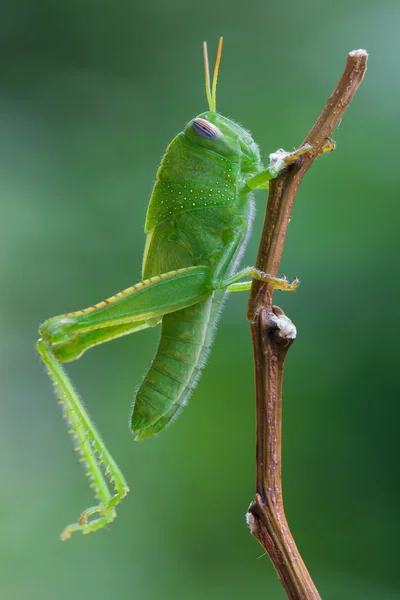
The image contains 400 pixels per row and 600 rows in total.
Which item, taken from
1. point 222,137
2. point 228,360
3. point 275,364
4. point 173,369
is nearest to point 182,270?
point 173,369

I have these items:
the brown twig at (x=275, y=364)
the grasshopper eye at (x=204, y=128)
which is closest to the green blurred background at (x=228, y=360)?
the grasshopper eye at (x=204, y=128)

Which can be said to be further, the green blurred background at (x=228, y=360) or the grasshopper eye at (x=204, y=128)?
the green blurred background at (x=228, y=360)

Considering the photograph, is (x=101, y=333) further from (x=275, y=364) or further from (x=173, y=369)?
(x=275, y=364)

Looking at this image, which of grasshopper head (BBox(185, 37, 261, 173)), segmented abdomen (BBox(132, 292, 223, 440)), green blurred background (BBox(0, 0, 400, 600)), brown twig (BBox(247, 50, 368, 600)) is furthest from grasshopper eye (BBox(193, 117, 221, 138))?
green blurred background (BBox(0, 0, 400, 600))

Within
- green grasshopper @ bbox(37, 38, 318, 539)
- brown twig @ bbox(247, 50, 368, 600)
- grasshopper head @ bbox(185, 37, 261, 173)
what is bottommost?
brown twig @ bbox(247, 50, 368, 600)

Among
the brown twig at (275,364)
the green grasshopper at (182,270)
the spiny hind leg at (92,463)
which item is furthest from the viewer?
the green grasshopper at (182,270)

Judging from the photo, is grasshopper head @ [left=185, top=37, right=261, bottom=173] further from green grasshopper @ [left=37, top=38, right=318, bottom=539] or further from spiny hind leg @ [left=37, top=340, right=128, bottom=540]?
spiny hind leg @ [left=37, top=340, right=128, bottom=540]

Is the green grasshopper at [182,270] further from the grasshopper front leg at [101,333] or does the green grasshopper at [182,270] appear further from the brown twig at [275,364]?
the brown twig at [275,364]
